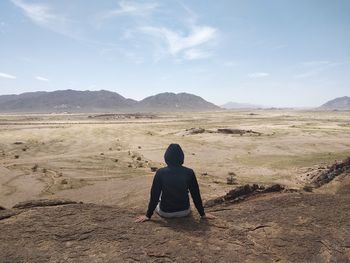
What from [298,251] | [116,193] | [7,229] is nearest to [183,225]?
[298,251]

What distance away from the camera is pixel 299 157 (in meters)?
26.0

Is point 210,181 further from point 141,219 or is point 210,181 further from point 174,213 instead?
point 141,219

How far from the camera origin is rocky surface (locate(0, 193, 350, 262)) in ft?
16.1

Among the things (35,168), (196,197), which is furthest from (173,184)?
(35,168)

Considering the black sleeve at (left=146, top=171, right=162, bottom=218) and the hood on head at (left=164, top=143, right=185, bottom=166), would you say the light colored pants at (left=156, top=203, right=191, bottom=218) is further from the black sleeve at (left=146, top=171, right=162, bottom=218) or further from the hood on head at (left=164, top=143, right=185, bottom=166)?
the hood on head at (left=164, top=143, right=185, bottom=166)

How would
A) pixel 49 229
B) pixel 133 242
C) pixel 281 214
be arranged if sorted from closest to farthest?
1. pixel 133 242
2. pixel 49 229
3. pixel 281 214

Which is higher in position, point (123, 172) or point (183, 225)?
point (183, 225)

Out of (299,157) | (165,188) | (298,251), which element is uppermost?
(165,188)

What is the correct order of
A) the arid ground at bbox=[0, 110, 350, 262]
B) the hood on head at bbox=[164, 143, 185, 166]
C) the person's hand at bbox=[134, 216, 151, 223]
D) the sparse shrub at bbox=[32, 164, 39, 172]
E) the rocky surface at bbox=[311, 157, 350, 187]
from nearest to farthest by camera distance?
the arid ground at bbox=[0, 110, 350, 262] < the person's hand at bbox=[134, 216, 151, 223] < the hood on head at bbox=[164, 143, 185, 166] < the rocky surface at bbox=[311, 157, 350, 187] < the sparse shrub at bbox=[32, 164, 39, 172]

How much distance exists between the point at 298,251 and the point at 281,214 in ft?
4.50

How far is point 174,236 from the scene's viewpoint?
541cm

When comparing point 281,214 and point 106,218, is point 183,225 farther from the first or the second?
point 281,214

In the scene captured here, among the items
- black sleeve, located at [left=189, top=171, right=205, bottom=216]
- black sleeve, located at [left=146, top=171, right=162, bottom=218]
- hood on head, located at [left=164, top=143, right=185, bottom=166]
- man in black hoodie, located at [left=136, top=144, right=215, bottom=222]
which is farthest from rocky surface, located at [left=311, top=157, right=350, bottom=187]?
black sleeve, located at [left=146, top=171, right=162, bottom=218]

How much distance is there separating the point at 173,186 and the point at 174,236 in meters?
0.93
